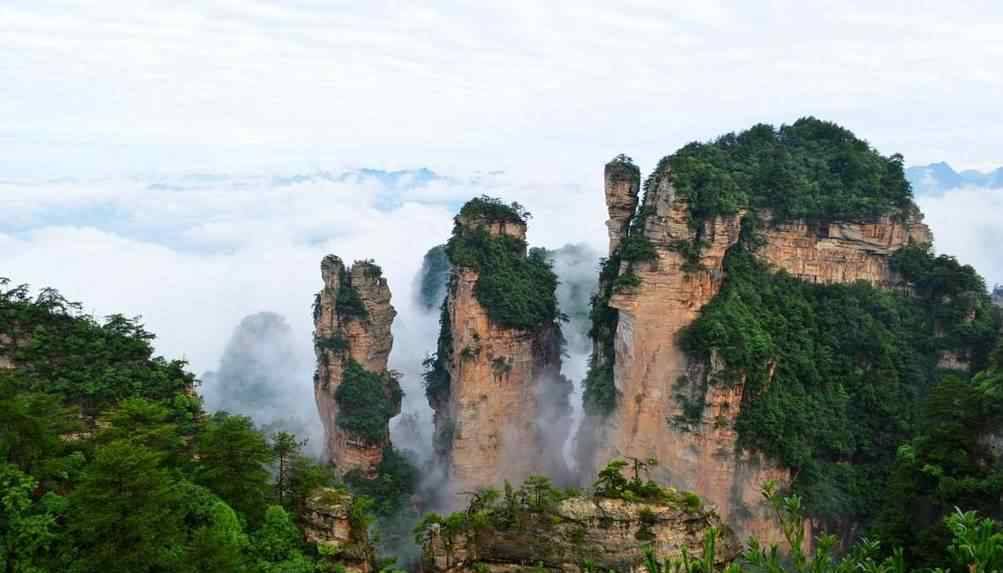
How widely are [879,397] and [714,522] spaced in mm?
19361

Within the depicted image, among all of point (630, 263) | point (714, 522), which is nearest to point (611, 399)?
point (630, 263)

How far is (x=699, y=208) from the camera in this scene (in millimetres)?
34594

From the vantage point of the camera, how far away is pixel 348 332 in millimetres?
44875

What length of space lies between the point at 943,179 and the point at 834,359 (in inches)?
4799

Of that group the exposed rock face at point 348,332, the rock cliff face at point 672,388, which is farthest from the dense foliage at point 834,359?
the exposed rock face at point 348,332

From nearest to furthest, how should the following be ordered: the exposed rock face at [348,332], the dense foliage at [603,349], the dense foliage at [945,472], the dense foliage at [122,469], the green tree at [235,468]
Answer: the dense foliage at [122,469] < the green tree at [235,468] < the dense foliage at [945,472] < the dense foliage at [603,349] < the exposed rock face at [348,332]

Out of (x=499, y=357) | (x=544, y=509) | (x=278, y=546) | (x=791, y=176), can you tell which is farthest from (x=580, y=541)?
(x=791, y=176)

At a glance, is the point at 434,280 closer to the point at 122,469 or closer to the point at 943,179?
the point at 122,469

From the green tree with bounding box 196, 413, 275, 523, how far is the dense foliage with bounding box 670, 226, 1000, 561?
67.1 feet

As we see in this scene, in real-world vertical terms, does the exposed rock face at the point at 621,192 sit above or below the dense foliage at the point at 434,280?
above

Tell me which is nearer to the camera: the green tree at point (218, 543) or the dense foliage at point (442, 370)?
the green tree at point (218, 543)

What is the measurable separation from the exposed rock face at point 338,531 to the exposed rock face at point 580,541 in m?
2.18

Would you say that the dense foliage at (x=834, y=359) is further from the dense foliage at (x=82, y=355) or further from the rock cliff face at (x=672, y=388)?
the dense foliage at (x=82, y=355)

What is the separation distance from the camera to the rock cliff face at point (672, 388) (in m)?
33.5
